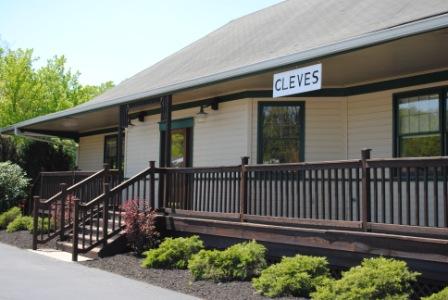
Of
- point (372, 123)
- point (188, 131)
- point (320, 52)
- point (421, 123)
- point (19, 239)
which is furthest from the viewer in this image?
point (188, 131)

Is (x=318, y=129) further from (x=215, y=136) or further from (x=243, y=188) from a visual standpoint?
(x=243, y=188)

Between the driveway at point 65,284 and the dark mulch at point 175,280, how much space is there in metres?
0.24

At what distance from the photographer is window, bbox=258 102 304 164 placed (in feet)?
42.8

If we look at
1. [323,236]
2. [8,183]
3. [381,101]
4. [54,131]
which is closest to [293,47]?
[381,101]

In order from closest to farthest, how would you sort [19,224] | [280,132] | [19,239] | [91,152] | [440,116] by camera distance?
[440,116]
[280,132]
[19,239]
[19,224]
[91,152]

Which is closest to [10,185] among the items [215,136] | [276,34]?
[215,136]

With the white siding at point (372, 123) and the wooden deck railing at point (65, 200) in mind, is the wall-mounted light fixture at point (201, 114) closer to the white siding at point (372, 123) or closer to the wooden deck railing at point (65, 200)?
the wooden deck railing at point (65, 200)

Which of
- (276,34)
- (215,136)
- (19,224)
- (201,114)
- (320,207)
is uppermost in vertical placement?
(276,34)

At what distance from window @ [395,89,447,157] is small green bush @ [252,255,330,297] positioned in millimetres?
3874

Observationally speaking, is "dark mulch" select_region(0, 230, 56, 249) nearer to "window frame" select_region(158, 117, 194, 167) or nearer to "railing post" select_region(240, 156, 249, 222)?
"window frame" select_region(158, 117, 194, 167)

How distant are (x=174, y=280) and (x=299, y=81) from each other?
3.88m

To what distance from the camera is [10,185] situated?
19.6 m

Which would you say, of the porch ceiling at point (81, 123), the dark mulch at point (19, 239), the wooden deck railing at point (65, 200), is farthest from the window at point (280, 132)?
the porch ceiling at point (81, 123)

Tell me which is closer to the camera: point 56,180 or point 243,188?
point 243,188
